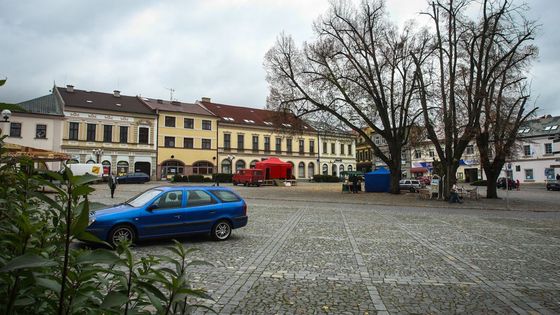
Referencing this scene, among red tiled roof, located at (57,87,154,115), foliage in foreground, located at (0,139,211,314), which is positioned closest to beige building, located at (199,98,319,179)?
red tiled roof, located at (57,87,154,115)

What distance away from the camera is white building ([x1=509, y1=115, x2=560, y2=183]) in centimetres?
5897

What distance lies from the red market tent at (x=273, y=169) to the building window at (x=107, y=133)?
884 inches

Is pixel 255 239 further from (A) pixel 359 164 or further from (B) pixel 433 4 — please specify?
(A) pixel 359 164

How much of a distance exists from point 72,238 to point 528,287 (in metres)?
7.19

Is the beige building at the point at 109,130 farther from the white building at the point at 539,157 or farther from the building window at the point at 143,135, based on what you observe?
the white building at the point at 539,157

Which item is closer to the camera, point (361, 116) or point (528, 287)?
point (528, 287)

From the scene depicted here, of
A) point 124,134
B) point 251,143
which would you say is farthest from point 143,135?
point 251,143

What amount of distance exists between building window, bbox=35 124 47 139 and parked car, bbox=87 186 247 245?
45959mm

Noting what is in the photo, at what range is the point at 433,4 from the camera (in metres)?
27.0

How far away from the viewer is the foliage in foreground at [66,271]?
1.49 m

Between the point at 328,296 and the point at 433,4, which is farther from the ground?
the point at 433,4

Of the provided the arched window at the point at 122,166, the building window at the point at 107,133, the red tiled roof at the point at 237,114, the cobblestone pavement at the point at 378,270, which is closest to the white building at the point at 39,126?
the building window at the point at 107,133

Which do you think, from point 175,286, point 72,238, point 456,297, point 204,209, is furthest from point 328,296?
point 204,209

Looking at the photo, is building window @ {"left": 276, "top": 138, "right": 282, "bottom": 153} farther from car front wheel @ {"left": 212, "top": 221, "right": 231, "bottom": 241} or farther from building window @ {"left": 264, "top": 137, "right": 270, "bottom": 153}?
car front wheel @ {"left": 212, "top": 221, "right": 231, "bottom": 241}
